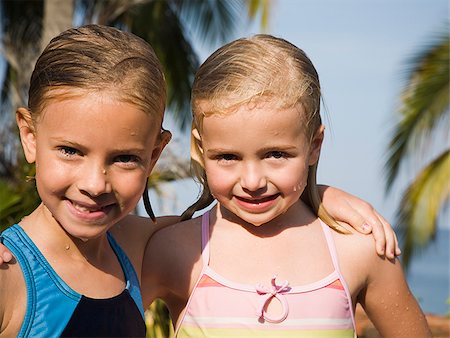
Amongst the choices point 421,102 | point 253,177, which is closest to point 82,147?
point 253,177

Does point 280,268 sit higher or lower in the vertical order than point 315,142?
lower

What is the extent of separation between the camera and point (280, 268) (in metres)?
3.15

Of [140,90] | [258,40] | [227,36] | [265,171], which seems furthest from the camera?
[227,36]

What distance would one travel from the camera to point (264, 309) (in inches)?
121

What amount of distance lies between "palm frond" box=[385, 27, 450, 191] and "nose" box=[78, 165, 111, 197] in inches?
439

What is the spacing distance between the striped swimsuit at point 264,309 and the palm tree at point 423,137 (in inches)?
415

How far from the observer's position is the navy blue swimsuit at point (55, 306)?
2.62m

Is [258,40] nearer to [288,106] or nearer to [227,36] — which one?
[288,106]

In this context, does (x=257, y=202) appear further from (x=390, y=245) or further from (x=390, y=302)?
(x=390, y=302)

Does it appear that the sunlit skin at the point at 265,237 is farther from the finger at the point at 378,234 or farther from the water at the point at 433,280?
the water at the point at 433,280

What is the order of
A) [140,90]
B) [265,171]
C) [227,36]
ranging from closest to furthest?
1. [140,90]
2. [265,171]
3. [227,36]

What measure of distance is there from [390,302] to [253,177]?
74cm

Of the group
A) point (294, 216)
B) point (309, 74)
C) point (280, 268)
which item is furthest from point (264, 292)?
point (309, 74)

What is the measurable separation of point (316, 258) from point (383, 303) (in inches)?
12.1
